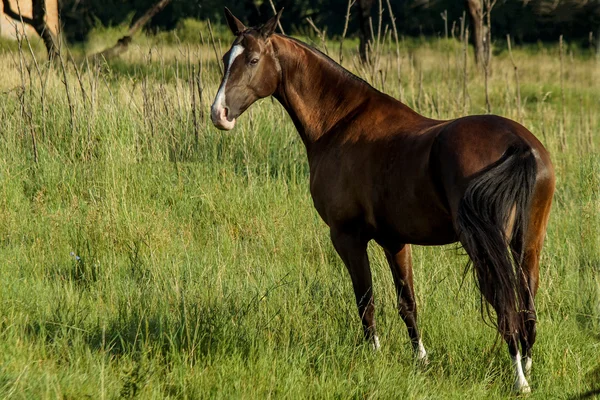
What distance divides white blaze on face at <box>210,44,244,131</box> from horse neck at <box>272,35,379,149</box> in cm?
34

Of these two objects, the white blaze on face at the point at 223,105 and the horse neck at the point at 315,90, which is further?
the horse neck at the point at 315,90

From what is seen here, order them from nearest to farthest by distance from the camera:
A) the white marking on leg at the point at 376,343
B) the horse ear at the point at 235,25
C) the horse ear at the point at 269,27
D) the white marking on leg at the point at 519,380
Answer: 1. the white marking on leg at the point at 519,380
2. the white marking on leg at the point at 376,343
3. the horse ear at the point at 269,27
4. the horse ear at the point at 235,25

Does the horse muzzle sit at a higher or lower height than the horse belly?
higher

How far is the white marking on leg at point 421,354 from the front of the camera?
12.8 ft

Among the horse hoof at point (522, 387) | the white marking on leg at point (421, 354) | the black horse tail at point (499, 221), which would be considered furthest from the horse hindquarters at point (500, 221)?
the white marking on leg at point (421, 354)

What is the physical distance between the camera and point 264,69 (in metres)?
4.28

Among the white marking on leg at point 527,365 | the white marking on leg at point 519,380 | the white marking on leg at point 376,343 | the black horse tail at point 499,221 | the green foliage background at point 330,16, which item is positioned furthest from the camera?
the green foliage background at point 330,16

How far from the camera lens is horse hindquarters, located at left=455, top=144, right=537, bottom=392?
10.7 feet

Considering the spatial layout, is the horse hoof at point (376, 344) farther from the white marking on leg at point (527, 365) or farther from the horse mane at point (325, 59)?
the horse mane at point (325, 59)

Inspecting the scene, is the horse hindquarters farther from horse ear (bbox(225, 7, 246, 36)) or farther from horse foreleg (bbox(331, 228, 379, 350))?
horse ear (bbox(225, 7, 246, 36))

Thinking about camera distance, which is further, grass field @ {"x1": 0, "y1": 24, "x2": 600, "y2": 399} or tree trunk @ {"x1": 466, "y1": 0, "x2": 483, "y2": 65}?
tree trunk @ {"x1": 466, "y1": 0, "x2": 483, "y2": 65}

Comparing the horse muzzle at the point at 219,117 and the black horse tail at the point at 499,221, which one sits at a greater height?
the horse muzzle at the point at 219,117

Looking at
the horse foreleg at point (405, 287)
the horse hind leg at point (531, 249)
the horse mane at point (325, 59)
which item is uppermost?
the horse mane at point (325, 59)

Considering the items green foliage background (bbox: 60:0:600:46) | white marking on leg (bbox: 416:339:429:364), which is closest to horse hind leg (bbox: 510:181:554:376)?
white marking on leg (bbox: 416:339:429:364)
